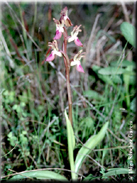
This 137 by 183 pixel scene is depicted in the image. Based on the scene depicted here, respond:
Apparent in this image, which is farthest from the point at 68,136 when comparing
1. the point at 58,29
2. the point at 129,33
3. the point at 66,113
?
the point at 129,33

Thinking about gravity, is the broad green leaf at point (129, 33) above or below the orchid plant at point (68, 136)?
above

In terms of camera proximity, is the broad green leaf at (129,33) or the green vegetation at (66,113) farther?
the broad green leaf at (129,33)

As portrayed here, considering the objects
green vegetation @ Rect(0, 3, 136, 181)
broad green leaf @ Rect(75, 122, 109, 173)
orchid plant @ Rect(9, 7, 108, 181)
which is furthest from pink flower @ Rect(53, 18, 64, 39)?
broad green leaf @ Rect(75, 122, 109, 173)

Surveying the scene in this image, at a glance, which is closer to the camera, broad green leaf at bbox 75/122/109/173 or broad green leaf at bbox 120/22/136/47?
broad green leaf at bbox 75/122/109/173

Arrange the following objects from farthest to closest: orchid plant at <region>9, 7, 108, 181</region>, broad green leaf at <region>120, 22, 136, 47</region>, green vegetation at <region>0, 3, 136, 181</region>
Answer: broad green leaf at <region>120, 22, 136, 47</region> < green vegetation at <region>0, 3, 136, 181</region> < orchid plant at <region>9, 7, 108, 181</region>

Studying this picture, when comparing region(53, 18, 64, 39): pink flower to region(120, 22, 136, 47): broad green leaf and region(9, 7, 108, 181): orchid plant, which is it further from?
region(120, 22, 136, 47): broad green leaf

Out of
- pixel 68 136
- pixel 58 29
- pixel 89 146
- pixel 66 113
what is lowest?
pixel 89 146

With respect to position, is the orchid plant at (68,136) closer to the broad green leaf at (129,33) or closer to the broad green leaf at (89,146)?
the broad green leaf at (89,146)

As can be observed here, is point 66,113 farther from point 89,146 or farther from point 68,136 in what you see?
point 89,146

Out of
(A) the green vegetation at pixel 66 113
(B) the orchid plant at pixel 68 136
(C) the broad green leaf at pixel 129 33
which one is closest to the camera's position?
(B) the orchid plant at pixel 68 136

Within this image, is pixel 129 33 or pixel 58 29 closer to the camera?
pixel 58 29

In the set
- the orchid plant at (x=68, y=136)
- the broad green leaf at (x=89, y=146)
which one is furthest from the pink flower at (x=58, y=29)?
the broad green leaf at (x=89, y=146)

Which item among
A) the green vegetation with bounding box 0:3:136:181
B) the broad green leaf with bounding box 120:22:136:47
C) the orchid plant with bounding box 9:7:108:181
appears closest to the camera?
the orchid plant with bounding box 9:7:108:181
